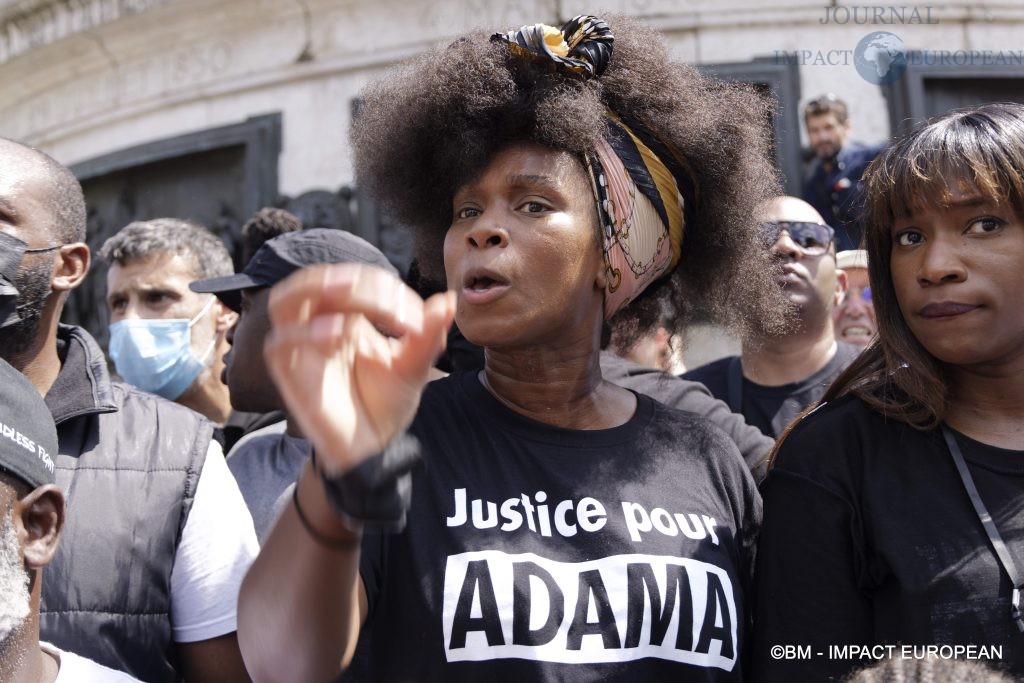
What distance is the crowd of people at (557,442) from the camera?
67.5 inches

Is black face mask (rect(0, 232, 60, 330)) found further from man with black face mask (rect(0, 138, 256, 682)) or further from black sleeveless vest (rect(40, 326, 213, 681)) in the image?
black sleeveless vest (rect(40, 326, 213, 681))

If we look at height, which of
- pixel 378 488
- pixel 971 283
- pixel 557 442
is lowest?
pixel 378 488

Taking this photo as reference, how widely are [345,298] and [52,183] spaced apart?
195 cm

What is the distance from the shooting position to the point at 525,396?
2.40 m

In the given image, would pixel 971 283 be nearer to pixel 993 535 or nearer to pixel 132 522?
pixel 993 535

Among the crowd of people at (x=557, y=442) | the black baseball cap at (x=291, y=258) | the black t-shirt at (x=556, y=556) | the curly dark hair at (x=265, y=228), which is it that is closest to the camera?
the crowd of people at (x=557, y=442)

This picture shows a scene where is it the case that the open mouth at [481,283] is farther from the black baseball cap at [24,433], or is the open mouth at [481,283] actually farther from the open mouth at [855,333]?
the open mouth at [855,333]


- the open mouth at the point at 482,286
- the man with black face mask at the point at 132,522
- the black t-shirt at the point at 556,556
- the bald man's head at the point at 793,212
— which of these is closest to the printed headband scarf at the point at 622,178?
the open mouth at the point at 482,286

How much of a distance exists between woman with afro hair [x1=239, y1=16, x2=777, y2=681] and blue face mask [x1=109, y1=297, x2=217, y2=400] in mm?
2158

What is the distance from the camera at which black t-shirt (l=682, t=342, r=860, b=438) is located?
3938 millimetres

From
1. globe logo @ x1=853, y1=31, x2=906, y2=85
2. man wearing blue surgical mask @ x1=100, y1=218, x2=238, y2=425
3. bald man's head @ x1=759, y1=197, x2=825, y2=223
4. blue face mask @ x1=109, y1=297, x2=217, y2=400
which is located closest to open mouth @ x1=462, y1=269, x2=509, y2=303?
bald man's head @ x1=759, y1=197, x2=825, y2=223

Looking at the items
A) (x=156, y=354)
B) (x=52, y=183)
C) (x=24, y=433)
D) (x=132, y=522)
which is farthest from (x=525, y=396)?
(x=156, y=354)

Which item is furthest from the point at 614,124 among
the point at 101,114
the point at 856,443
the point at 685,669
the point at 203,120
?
the point at 101,114

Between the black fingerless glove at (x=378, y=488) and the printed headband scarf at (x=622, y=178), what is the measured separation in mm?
1140
